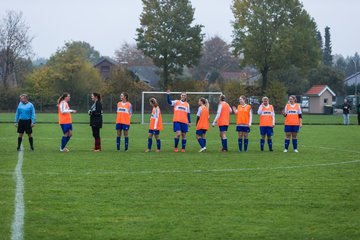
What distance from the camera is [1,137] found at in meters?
29.9

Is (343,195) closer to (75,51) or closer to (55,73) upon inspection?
(55,73)

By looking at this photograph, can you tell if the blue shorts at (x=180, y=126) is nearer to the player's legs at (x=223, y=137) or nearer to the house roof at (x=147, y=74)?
the player's legs at (x=223, y=137)

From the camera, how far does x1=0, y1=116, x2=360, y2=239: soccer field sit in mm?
9109

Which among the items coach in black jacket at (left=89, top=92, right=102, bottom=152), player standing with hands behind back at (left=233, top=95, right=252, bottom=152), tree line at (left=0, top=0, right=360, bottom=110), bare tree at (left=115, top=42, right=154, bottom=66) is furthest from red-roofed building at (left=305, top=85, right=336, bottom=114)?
coach in black jacket at (left=89, top=92, right=102, bottom=152)

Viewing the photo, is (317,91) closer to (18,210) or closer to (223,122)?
(223,122)

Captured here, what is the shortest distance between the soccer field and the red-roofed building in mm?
67174

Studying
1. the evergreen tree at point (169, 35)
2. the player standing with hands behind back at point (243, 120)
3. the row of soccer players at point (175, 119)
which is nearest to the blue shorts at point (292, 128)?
the row of soccer players at point (175, 119)

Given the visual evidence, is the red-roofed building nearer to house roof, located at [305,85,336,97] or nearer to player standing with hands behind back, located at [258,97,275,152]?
house roof, located at [305,85,336,97]

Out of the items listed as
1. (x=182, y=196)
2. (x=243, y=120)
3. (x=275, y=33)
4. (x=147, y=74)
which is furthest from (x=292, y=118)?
(x=147, y=74)

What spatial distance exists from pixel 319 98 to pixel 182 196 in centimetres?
7747

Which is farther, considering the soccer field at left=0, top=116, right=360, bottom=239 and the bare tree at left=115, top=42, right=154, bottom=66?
the bare tree at left=115, top=42, right=154, bottom=66

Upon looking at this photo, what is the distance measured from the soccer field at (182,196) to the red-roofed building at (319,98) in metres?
67.2

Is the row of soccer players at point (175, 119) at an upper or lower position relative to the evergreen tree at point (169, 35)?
lower

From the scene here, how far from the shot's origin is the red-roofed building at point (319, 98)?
284ft
